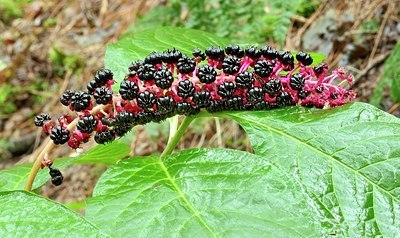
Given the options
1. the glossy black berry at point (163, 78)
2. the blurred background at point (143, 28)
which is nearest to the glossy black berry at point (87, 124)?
the glossy black berry at point (163, 78)

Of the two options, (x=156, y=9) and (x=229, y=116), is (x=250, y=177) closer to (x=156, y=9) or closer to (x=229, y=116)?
(x=229, y=116)

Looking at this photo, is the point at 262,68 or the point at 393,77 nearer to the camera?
the point at 262,68

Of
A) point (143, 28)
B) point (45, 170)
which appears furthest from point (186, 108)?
point (143, 28)

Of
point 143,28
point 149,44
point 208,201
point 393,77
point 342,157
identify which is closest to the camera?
point 208,201

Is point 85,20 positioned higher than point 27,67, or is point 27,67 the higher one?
point 85,20

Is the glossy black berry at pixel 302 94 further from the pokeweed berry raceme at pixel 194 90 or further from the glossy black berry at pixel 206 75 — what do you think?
the glossy black berry at pixel 206 75

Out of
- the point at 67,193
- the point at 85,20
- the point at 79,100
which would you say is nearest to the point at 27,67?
the point at 85,20

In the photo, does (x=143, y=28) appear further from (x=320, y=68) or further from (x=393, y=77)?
(x=320, y=68)
